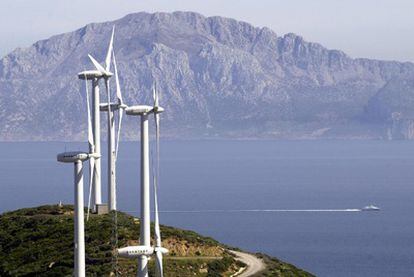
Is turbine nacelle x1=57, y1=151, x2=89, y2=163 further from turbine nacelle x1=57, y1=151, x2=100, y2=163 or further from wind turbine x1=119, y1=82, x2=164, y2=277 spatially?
wind turbine x1=119, y1=82, x2=164, y2=277

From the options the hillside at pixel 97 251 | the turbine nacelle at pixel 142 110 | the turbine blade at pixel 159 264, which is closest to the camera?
the turbine blade at pixel 159 264

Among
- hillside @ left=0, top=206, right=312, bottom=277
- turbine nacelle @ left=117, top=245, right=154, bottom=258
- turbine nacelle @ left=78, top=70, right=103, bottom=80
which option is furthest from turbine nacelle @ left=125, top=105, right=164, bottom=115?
turbine nacelle @ left=78, top=70, right=103, bottom=80

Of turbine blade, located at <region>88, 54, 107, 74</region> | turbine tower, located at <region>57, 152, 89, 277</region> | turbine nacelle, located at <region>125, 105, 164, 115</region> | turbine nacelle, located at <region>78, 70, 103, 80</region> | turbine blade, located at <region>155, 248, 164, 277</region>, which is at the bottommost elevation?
turbine blade, located at <region>155, 248, 164, 277</region>

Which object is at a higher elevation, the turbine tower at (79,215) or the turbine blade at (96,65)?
the turbine blade at (96,65)

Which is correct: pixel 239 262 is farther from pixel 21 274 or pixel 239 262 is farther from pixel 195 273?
pixel 21 274

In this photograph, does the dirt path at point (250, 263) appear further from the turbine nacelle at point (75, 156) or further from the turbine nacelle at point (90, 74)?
the turbine nacelle at point (75, 156)

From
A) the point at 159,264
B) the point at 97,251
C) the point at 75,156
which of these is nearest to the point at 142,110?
the point at 75,156

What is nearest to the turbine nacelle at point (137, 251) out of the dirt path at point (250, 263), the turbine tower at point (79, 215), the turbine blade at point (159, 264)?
the turbine blade at point (159, 264)

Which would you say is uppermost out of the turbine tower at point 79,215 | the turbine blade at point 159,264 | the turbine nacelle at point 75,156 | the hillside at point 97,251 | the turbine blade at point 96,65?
the turbine blade at point 96,65
